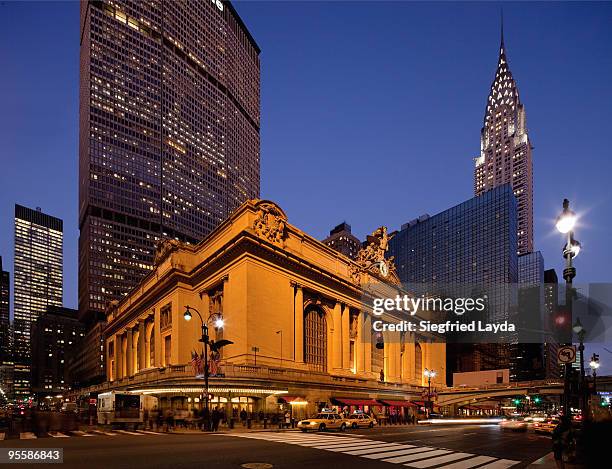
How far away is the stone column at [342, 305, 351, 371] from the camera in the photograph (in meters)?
63.2

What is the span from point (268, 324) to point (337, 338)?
15.0 metres

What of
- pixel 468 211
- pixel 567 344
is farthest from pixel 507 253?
pixel 567 344

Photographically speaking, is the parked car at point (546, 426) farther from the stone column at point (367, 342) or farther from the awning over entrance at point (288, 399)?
the stone column at point (367, 342)

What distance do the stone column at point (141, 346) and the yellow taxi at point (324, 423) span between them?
151ft

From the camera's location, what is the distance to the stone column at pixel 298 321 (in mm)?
55000

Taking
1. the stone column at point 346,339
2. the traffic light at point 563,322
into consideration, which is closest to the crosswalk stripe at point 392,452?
the traffic light at point 563,322

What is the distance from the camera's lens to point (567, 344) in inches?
599

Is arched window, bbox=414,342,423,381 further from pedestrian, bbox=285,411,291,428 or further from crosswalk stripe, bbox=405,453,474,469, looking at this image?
crosswalk stripe, bbox=405,453,474,469

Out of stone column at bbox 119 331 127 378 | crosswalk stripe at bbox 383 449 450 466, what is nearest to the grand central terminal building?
stone column at bbox 119 331 127 378

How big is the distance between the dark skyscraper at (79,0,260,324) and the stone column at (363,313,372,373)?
10166 cm

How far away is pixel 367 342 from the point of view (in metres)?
70.3

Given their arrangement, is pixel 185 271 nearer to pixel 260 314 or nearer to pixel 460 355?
pixel 260 314

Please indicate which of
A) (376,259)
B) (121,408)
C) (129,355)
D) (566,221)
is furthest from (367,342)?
(566,221)

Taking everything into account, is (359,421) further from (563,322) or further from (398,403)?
(398,403)
